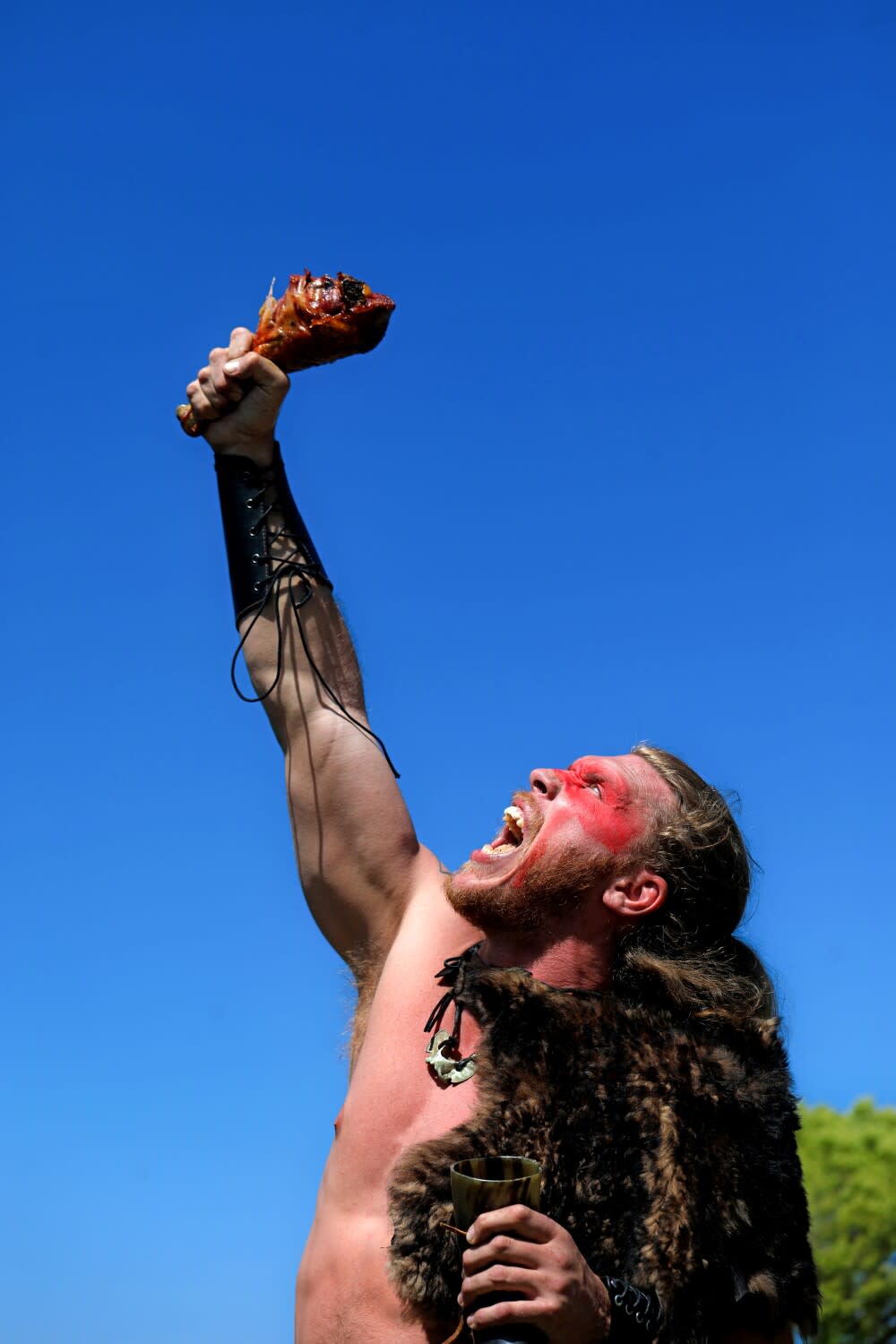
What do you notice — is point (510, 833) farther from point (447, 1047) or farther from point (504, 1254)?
point (504, 1254)

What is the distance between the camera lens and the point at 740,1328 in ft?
10.1

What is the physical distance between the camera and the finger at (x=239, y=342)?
12.8 feet

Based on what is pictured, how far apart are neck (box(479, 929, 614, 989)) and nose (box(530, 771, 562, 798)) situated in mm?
375

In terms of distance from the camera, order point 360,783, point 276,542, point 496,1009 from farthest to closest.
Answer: point 276,542 < point 360,783 < point 496,1009

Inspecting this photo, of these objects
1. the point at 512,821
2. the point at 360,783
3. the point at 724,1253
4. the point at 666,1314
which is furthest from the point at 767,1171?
the point at 360,783

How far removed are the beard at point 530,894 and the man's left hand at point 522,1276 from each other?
0.88m

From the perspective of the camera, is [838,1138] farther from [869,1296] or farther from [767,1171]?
[767,1171]

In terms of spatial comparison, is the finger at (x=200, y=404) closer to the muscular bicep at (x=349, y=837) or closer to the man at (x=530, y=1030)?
the man at (x=530, y=1030)

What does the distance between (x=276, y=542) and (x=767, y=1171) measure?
6.64ft

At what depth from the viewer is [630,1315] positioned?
2.86m

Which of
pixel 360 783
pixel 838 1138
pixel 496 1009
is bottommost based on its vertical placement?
pixel 496 1009

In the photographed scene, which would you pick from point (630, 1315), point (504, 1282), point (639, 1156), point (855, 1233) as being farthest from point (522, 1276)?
point (855, 1233)

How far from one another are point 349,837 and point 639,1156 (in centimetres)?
107

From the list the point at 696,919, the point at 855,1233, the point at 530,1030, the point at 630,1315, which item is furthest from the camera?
the point at 855,1233
